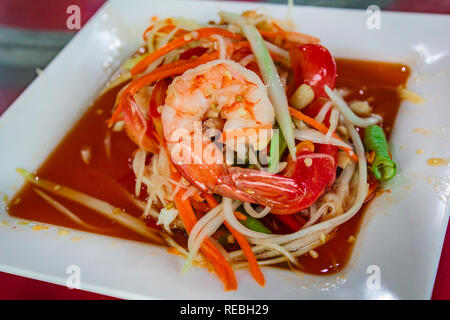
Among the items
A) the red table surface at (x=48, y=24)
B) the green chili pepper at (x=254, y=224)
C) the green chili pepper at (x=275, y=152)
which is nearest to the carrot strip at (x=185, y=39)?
the green chili pepper at (x=275, y=152)

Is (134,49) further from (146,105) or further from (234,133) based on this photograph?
(234,133)

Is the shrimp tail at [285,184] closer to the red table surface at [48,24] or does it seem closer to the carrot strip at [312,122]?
the carrot strip at [312,122]

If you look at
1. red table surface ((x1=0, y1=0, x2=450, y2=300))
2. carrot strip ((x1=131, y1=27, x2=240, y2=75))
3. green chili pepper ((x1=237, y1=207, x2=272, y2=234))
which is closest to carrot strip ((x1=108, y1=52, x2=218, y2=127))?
carrot strip ((x1=131, y1=27, x2=240, y2=75))

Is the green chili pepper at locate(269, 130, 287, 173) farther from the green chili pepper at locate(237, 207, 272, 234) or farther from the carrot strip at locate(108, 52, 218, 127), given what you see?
the carrot strip at locate(108, 52, 218, 127)

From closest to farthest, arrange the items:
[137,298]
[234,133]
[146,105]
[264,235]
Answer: [137,298]
[234,133]
[264,235]
[146,105]

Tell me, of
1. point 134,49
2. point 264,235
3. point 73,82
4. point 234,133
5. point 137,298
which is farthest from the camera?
point 134,49

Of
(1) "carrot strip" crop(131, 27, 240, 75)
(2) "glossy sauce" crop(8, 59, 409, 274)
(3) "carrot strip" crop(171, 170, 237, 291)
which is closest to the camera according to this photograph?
(3) "carrot strip" crop(171, 170, 237, 291)

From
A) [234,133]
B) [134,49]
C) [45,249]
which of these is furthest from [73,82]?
[234,133]
